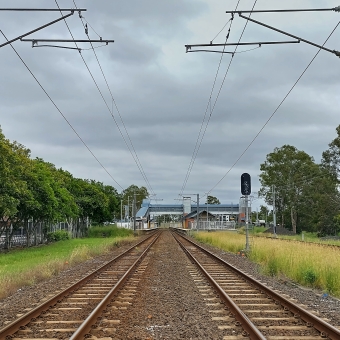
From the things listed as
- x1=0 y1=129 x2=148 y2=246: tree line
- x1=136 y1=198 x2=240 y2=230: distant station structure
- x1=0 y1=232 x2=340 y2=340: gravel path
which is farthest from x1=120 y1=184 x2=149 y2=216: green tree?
x1=0 y1=232 x2=340 y2=340: gravel path

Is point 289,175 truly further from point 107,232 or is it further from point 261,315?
point 261,315

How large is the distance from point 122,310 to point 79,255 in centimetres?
1513

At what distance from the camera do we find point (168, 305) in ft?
34.6

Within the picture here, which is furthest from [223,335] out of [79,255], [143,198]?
[143,198]

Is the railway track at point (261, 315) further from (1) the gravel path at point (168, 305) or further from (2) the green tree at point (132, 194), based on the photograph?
(2) the green tree at point (132, 194)

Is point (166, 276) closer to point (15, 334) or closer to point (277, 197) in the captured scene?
point (15, 334)

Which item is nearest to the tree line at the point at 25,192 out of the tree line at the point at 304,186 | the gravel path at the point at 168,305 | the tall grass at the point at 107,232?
the tall grass at the point at 107,232

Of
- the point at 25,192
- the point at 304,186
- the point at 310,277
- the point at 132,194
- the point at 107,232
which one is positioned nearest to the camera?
the point at 310,277

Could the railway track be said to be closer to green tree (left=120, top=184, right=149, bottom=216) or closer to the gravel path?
the gravel path

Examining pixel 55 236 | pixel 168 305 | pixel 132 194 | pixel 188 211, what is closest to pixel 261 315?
pixel 168 305

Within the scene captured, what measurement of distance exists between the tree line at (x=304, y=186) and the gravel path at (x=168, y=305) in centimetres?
5812

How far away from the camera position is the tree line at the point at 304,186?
71.4m

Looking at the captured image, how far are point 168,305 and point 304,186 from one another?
3110 inches

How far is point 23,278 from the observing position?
1517 centimetres
